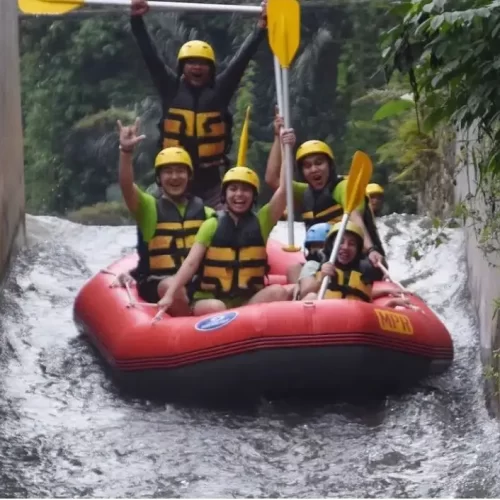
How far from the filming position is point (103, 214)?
603 inches

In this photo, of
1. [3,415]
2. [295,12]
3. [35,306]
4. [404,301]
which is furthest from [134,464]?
[295,12]

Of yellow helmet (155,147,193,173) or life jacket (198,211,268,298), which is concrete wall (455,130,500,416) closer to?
life jacket (198,211,268,298)

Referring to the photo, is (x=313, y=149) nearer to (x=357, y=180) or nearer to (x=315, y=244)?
(x=357, y=180)

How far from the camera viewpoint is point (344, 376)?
5945mm

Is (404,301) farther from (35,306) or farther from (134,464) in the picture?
(35,306)

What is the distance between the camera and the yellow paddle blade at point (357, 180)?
6.59 metres

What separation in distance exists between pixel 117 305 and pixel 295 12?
6.81 ft

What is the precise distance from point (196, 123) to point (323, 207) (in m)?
1.08

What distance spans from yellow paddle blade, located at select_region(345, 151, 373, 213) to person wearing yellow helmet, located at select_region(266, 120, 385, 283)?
28 cm

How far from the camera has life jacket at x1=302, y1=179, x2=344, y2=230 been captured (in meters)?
7.08

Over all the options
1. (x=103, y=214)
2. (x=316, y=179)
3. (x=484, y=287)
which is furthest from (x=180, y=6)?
(x=103, y=214)

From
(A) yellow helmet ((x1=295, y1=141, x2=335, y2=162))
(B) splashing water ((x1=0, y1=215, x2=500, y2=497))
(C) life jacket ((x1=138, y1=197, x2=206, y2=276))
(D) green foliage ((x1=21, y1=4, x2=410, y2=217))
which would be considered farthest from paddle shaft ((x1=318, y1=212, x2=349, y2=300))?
(D) green foliage ((x1=21, y1=4, x2=410, y2=217))

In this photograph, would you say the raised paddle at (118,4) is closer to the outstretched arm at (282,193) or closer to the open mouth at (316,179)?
the outstretched arm at (282,193)

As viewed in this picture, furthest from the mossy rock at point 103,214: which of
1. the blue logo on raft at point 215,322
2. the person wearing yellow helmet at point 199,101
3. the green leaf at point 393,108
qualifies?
the green leaf at point 393,108
